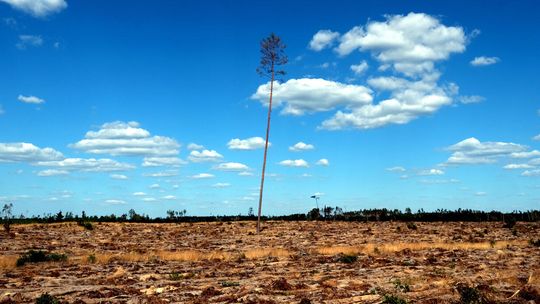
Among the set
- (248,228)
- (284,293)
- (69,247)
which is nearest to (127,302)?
(284,293)

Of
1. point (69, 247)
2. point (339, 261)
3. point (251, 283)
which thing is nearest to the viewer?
point (251, 283)

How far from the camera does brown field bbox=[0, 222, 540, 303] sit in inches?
528

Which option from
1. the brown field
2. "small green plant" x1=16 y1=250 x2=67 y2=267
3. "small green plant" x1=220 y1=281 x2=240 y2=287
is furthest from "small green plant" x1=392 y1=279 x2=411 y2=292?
"small green plant" x1=16 y1=250 x2=67 y2=267

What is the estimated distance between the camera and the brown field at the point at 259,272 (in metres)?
13.4

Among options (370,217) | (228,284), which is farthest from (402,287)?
(370,217)

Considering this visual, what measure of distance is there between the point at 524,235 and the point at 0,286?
38.6 metres

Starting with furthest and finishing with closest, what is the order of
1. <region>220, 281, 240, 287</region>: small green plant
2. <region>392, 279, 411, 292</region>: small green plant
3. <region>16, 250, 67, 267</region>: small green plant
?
<region>16, 250, 67, 267</region>: small green plant → <region>220, 281, 240, 287</region>: small green plant → <region>392, 279, 411, 292</region>: small green plant

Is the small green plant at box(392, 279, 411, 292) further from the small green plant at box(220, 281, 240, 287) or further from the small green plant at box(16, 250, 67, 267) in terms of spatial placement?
the small green plant at box(16, 250, 67, 267)

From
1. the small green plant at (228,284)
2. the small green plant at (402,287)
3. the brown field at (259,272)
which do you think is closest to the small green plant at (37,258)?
the brown field at (259,272)

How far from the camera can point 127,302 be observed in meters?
13.0

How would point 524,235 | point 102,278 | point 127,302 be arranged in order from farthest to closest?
point 524,235 → point 102,278 → point 127,302

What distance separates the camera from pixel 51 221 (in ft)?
158

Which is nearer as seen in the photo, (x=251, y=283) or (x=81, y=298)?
(x=81, y=298)

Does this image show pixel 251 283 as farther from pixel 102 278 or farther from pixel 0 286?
pixel 0 286
